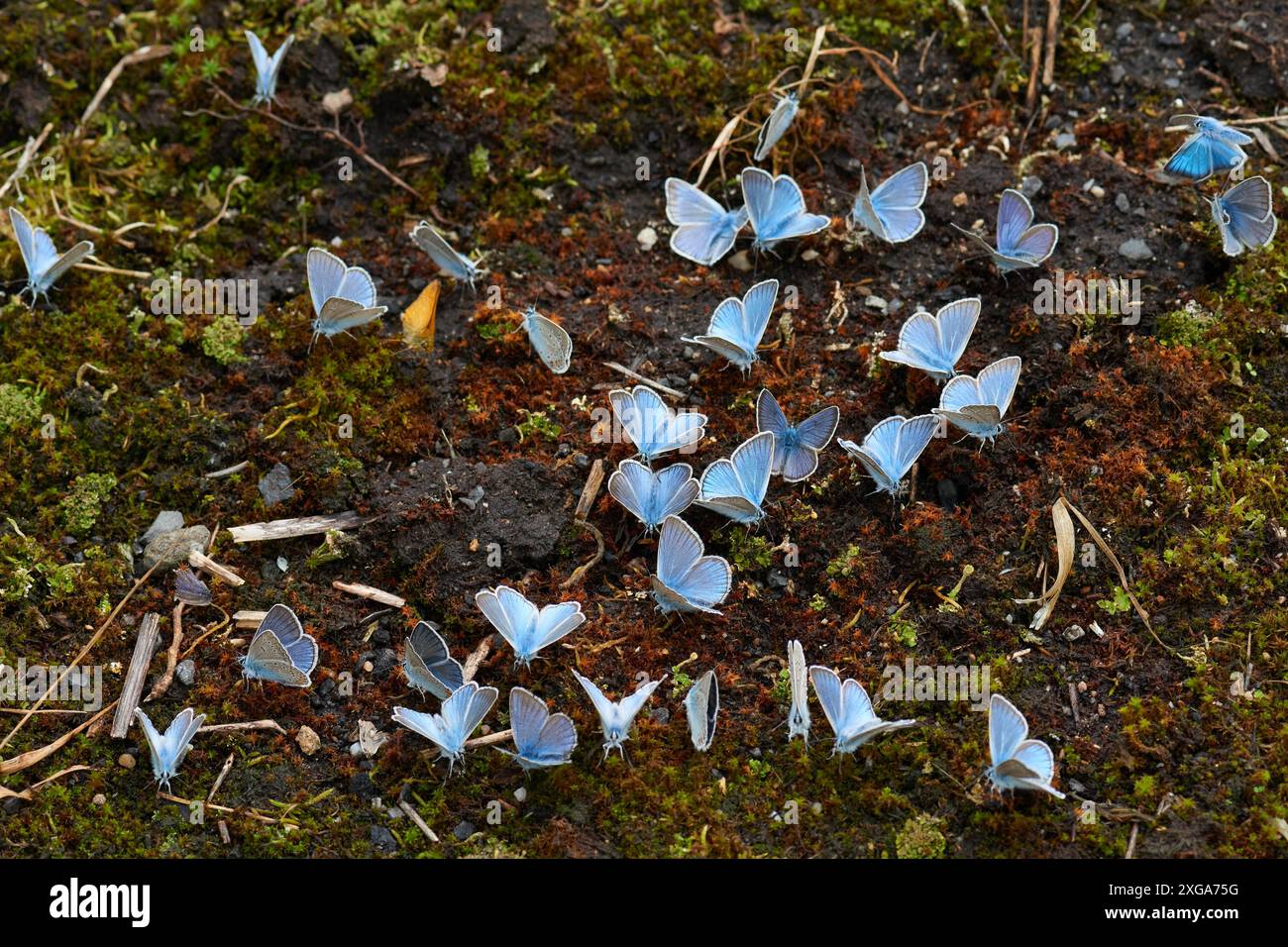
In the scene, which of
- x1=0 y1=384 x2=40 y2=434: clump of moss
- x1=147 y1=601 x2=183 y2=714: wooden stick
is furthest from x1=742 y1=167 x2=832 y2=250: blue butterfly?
x1=0 y1=384 x2=40 y2=434: clump of moss

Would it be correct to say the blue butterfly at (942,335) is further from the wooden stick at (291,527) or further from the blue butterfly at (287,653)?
the blue butterfly at (287,653)

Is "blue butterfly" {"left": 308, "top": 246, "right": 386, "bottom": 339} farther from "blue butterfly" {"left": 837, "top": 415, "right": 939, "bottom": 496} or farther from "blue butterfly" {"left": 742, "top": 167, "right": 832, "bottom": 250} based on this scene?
"blue butterfly" {"left": 837, "top": 415, "right": 939, "bottom": 496}

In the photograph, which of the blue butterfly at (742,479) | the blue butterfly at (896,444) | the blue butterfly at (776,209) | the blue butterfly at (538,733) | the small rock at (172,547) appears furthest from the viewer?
the blue butterfly at (776,209)

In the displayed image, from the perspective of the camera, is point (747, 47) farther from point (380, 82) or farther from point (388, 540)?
point (388, 540)

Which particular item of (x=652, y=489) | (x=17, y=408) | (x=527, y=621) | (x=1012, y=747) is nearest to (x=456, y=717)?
(x=527, y=621)

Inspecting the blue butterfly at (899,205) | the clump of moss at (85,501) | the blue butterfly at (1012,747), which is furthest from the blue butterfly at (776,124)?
the clump of moss at (85,501)
